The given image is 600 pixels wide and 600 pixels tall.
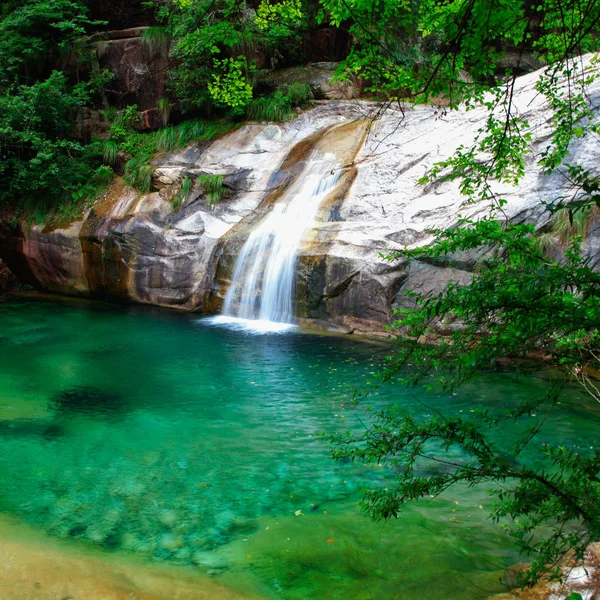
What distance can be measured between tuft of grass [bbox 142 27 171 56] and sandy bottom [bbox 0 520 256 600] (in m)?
15.1

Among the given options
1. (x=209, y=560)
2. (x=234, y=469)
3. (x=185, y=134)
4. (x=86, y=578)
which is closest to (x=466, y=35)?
(x=209, y=560)

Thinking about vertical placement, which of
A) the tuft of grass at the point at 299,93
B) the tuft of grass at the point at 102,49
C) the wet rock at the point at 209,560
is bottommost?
the wet rock at the point at 209,560

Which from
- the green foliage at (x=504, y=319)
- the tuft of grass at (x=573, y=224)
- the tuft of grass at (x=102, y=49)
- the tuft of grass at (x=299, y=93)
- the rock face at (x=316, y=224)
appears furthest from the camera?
the tuft of grass at (x=102, y=49)

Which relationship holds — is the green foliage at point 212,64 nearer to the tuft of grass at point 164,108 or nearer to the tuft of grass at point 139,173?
the tuft of grass at point 164,108

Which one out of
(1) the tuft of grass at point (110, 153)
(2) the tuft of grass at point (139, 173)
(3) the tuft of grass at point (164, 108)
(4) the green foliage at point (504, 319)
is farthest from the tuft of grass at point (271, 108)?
(4) the green foliage at point (504, 319)

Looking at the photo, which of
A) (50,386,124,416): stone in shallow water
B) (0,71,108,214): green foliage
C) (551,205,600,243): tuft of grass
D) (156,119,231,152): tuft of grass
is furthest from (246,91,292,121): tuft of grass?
(50,386,124,416): stone in shallow water

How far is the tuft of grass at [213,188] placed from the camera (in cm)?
1377

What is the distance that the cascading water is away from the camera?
11.8 m

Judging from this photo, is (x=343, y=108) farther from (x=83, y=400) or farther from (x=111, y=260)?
(x=83, y=400)

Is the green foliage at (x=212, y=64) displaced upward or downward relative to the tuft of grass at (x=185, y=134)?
upward

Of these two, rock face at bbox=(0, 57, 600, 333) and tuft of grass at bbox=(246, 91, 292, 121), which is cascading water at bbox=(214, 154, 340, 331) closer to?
rock face at bbox=(0, 57, 600, 333)

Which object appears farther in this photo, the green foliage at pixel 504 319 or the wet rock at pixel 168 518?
the wet rock at pixel 168 518

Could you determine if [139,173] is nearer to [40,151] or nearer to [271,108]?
[40,151]

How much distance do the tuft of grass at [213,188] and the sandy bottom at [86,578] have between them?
33.7ft
